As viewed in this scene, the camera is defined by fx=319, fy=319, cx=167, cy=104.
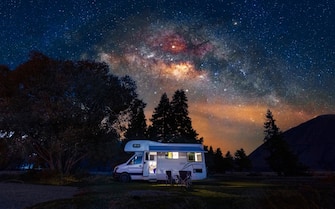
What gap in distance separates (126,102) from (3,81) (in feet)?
33.1

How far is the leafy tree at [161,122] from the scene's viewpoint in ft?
182

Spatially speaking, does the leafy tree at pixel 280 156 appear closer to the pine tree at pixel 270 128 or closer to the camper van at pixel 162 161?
the pine tree at pixel 270 128

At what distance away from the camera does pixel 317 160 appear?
14188 centimetres

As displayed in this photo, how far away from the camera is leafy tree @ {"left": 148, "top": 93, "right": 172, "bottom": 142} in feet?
182

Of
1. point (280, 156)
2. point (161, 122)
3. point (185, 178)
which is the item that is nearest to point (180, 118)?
point (161, 122)

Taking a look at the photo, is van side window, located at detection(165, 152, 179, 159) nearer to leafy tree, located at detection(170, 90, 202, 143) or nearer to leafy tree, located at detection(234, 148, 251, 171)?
leafy tree, located at detection(170, 90, 202, 143)

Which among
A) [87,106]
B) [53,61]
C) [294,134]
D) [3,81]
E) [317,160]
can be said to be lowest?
[87,106]

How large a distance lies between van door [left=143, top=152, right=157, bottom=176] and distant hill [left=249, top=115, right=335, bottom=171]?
118m

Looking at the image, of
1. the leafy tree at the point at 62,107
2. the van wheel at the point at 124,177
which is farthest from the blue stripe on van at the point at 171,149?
the leafy tree at the point at 62,107

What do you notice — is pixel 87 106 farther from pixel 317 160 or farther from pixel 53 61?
pixel 317 160

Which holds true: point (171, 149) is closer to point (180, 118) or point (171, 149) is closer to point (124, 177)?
point (124, 177)

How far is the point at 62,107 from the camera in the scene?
23172mm

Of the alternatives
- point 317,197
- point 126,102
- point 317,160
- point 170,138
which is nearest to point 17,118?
point 126,102

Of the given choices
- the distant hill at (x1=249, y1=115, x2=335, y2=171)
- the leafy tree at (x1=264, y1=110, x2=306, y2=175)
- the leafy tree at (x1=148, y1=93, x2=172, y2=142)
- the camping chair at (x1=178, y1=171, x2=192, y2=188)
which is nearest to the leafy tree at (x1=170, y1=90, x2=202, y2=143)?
the leafy tree at (x1=148, y1=93, x2=172, y2=142)
